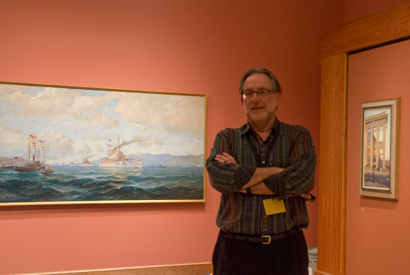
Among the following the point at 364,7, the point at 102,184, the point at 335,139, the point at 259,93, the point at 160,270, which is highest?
the point at 364,7

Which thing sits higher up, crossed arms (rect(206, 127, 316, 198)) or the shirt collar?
the shirt collar

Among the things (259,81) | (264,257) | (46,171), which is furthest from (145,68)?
(264,257)

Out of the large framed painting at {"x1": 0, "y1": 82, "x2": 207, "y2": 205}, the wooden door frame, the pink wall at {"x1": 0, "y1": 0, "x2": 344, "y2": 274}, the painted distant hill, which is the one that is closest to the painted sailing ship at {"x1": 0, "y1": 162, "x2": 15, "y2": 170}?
the large framed painting at {"x1": 0, "y1": 82, "x2": 207, "y2": 205}

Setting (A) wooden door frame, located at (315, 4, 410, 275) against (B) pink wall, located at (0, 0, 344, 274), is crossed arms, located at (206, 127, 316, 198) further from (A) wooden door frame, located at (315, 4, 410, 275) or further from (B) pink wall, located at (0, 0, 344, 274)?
(B) pink wall, located at (0, 0, 344, 274)

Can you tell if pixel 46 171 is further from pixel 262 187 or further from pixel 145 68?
pixel 262 187

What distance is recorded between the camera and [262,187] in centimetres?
214

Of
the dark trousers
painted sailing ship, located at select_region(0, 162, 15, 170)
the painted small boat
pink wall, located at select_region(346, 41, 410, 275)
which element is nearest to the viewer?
the dark trousers

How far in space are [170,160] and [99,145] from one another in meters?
0.87

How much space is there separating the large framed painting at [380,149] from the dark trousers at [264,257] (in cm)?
196

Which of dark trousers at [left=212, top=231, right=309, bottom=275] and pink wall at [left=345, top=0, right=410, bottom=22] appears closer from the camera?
dark trousers at [left=212, top=231, right=309, bottom=275]

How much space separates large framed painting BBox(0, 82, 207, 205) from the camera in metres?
3.86

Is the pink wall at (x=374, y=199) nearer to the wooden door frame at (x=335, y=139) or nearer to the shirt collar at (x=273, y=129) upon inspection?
the wooden door frame at (x=335, y=139)

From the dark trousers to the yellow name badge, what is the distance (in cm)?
17

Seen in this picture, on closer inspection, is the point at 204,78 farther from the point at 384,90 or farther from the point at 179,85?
the point at 384,90
